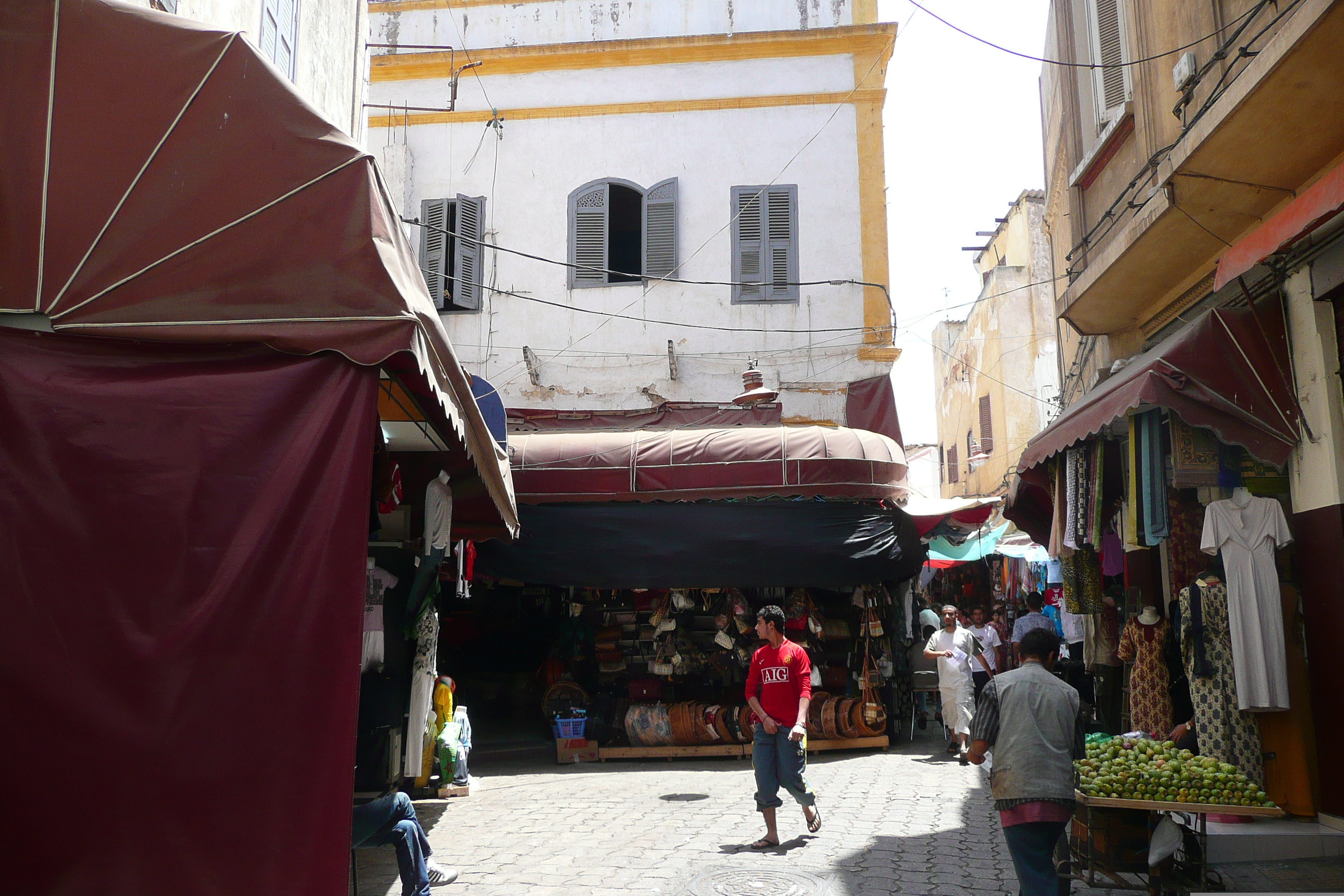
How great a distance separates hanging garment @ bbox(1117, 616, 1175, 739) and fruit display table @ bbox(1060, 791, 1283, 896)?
261 cm

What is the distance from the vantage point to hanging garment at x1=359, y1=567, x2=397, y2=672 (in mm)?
8250

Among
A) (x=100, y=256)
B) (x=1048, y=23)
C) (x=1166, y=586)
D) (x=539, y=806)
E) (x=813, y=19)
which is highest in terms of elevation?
(x=813, y=19)

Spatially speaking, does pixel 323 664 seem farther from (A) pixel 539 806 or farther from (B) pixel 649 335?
(B) pixel 649 335

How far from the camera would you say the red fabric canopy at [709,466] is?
1151 centimetres

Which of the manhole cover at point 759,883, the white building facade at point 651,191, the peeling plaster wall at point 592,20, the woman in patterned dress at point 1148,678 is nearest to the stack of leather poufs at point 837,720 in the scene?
the woman in patterned dress at point 1148,678

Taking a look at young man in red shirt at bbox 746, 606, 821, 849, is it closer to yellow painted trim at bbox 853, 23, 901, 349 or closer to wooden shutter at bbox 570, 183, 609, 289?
yellow painted trim at bbox 853, 23, 901, 349

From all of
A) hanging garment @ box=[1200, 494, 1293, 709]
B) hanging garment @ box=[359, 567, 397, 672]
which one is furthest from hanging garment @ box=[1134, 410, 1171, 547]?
hanging garment @ box=[359, 567, 397, 672]

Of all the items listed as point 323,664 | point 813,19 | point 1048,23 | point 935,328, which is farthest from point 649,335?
point 935,328

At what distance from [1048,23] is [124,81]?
12.7 meters

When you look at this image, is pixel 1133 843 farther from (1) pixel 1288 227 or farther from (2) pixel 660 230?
(2) pixel 660 230

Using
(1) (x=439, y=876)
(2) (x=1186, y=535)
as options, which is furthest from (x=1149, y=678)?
(1) (x=439, y=876)

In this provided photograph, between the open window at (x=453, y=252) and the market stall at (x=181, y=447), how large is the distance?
1106 centimetres

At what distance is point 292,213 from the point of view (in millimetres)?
4414

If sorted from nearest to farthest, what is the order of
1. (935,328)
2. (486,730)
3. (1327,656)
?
(1327,656)
(486,730)
(935,328)
